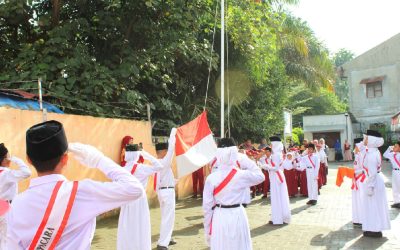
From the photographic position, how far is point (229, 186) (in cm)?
548

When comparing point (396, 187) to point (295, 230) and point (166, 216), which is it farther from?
point (166, 216)

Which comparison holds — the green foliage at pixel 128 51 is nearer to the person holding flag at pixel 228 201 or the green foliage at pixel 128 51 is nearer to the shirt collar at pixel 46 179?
the person holding flag at pixel 228 201

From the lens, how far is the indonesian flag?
708 centimetres

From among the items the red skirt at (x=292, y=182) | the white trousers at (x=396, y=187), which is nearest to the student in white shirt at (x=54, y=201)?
the white trousers at (x=396, y=187)

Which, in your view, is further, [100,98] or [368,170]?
[100,98]

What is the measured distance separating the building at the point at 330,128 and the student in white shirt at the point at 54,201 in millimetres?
33925

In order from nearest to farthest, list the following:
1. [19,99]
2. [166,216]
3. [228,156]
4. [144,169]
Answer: [228,156], [144,169], [166,216], [19,99]

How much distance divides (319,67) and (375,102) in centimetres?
1371

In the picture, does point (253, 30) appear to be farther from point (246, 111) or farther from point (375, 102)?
point (375, 102)

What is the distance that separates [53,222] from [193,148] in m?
4.87

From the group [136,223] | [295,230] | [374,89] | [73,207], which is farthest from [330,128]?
[73,207]

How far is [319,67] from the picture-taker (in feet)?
88.1

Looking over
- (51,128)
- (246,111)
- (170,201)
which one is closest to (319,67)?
(246,111)

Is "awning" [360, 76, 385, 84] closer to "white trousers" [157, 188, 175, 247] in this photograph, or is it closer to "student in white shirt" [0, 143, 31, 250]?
"white trousers" [157, 188, 175, 247]
